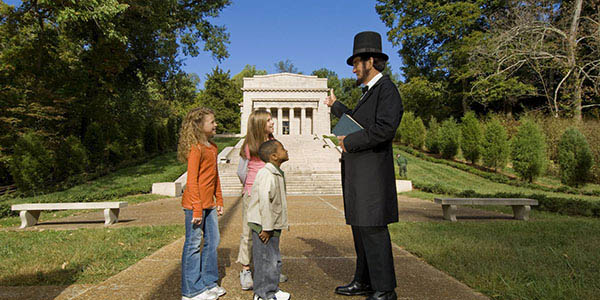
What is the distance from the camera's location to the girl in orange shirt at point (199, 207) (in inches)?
127

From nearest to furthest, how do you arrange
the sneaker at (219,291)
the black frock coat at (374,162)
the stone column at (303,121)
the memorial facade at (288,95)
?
the black frock coat at (374,162) → the sneaker at (219,291) → the memorial facade at (288,95) → the stone column at (303,121)

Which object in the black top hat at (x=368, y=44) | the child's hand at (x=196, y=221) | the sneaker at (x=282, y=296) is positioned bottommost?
the sneaker at (x=282, y=296)

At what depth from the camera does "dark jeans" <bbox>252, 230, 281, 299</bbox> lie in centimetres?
309

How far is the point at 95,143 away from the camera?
18266 mm

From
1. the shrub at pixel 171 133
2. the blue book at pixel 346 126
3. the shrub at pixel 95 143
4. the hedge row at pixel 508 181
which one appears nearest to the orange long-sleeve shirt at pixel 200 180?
the blue book at pixel 346 126

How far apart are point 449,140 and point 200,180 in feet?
83.2

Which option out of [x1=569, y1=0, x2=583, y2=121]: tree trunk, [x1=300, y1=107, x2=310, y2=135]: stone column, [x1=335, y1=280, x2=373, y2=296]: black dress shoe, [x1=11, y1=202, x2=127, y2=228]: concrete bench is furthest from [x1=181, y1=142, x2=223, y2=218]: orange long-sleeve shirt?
[x1=300, y1=107, x2=310, y2=135]: stone column

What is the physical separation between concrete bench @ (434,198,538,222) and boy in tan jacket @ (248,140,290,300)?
574 cm

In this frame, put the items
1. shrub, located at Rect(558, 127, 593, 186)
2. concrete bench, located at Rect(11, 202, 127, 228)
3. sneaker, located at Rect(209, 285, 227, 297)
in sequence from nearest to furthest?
sneaker, located at Rect(209, 285, 227, 297) → concrete bench, located at Rect(11, 202, 127, 228) → shrub, located at Rect(558, 127, 593, 186)

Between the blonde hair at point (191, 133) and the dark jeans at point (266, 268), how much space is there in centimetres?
108

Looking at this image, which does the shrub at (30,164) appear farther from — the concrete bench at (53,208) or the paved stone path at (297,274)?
the paved stone path at (297,274)

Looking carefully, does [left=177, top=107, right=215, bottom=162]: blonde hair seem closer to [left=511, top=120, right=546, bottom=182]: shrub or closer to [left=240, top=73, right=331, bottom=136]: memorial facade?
[left=511, top=120, right=546, bottom=182]: shrub

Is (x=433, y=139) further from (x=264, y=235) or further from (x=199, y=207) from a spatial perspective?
(x=199, y=207)

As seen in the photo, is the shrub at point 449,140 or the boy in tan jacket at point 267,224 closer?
the boy in tan jacket at point 267,224
